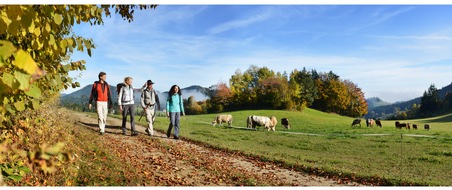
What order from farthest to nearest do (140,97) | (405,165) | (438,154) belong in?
(438,154)
(140,97)
(405,165)

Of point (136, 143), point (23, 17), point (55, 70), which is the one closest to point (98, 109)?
point (136, 143)

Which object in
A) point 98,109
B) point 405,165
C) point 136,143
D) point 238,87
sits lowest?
point 405,165

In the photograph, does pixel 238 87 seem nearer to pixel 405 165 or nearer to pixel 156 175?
pixel 405 165

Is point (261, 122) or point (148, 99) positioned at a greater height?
point (148, 99)

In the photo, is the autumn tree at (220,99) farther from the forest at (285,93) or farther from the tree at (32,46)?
the tree at (32,46)

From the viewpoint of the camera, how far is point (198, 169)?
32.0 feet

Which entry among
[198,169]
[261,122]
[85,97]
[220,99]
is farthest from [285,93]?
[198,169]

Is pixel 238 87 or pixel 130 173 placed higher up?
pixel 238 87

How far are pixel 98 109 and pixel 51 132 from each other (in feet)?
12.5

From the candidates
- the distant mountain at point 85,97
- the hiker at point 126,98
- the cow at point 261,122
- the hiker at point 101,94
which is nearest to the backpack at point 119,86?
the hiker at point 126,98

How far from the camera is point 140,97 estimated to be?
15.3m

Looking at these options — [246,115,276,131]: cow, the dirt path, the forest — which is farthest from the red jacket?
the forest

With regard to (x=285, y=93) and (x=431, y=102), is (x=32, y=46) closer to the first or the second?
(x=285, y=93)

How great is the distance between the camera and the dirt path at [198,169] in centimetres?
859
